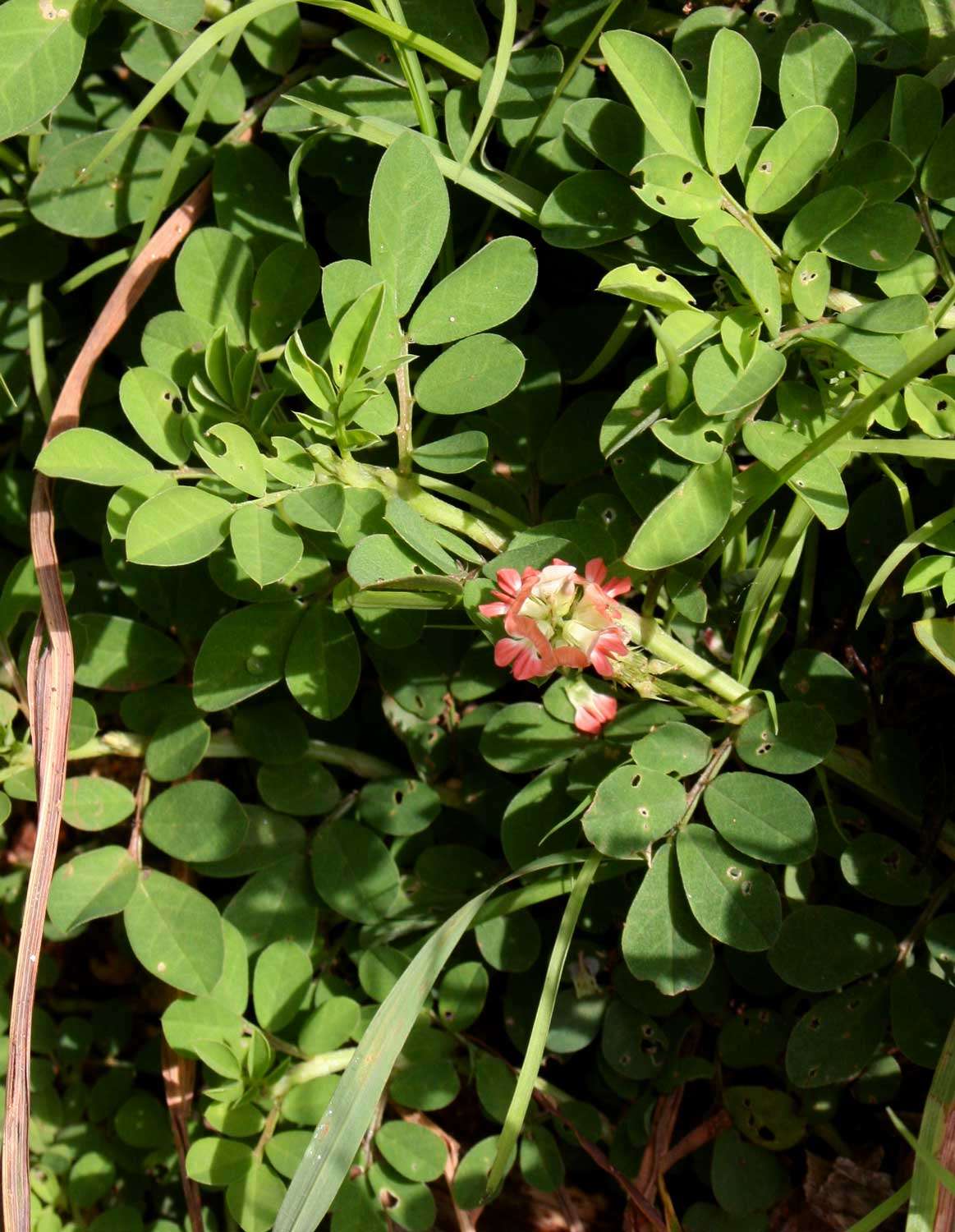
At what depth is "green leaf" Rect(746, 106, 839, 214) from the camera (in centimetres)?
129

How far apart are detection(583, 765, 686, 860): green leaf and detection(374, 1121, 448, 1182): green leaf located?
0.61 m

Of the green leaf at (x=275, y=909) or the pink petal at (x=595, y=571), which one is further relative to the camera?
the green leaf at (x=275, y=909)

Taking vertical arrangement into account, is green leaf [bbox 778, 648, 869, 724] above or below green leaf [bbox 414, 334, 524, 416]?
below

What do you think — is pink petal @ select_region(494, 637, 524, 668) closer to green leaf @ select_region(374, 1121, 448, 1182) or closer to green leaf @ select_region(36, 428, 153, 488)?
green leaf @ select_region(36, 428, 153, 488)

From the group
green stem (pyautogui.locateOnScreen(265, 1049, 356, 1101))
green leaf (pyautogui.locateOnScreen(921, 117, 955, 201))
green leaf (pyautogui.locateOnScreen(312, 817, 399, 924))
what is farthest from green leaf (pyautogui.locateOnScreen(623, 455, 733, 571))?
green stem (pyautogui.locateOnScreen(265, 1049, 356, 1101))

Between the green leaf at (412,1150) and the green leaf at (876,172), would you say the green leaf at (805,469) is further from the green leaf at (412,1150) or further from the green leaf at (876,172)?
the green leaf at (412,1150)

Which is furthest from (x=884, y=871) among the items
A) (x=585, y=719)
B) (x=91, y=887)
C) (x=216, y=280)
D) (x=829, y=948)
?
(x=216, y=280)

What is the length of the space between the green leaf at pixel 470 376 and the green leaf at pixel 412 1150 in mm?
1089

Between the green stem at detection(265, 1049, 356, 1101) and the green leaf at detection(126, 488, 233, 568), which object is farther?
the green stem at detection(265, 1049, 356, 1101)

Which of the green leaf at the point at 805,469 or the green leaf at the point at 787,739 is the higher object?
the green leaf at the point at 805,469

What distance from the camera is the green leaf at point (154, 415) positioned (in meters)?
1.44

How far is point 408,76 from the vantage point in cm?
144

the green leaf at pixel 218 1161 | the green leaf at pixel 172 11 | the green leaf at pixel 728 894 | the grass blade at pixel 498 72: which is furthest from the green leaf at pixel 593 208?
the green leaf at pixel 218 1161

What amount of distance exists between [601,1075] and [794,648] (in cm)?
78
